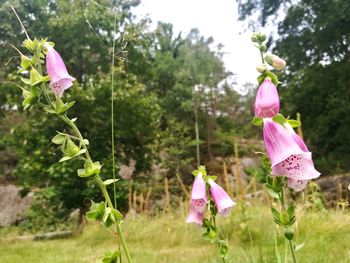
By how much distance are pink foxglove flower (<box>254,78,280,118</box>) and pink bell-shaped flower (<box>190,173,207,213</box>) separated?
0.54m

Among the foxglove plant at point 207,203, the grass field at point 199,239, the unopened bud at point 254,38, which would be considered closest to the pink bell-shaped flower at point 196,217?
the foxglove plant at point 207,203

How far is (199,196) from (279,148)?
54cm

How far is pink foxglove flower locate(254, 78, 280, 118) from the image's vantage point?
0.99m

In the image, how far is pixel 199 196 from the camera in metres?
1.50

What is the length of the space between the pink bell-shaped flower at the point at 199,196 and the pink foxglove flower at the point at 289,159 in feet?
1.64

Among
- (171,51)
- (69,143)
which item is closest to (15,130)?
(69,143)

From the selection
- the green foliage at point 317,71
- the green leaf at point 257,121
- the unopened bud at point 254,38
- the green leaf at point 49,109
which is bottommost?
the green leaf at point 257,121

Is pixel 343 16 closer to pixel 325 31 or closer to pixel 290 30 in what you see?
pixel 325 31

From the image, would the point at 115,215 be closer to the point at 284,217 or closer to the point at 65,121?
the point at 65,121

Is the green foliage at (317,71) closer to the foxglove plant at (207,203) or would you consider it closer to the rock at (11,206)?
the rock at (11,206)

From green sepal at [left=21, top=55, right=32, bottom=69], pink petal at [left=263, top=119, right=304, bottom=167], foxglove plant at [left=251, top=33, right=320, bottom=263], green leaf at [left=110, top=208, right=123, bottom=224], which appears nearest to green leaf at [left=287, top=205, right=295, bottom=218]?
foxglove plant at [left=251, top=33, right=320, bottom=263]

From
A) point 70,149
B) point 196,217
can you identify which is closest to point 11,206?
point 196,217

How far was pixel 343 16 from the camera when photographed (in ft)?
44.7

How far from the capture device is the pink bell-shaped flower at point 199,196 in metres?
1.50
